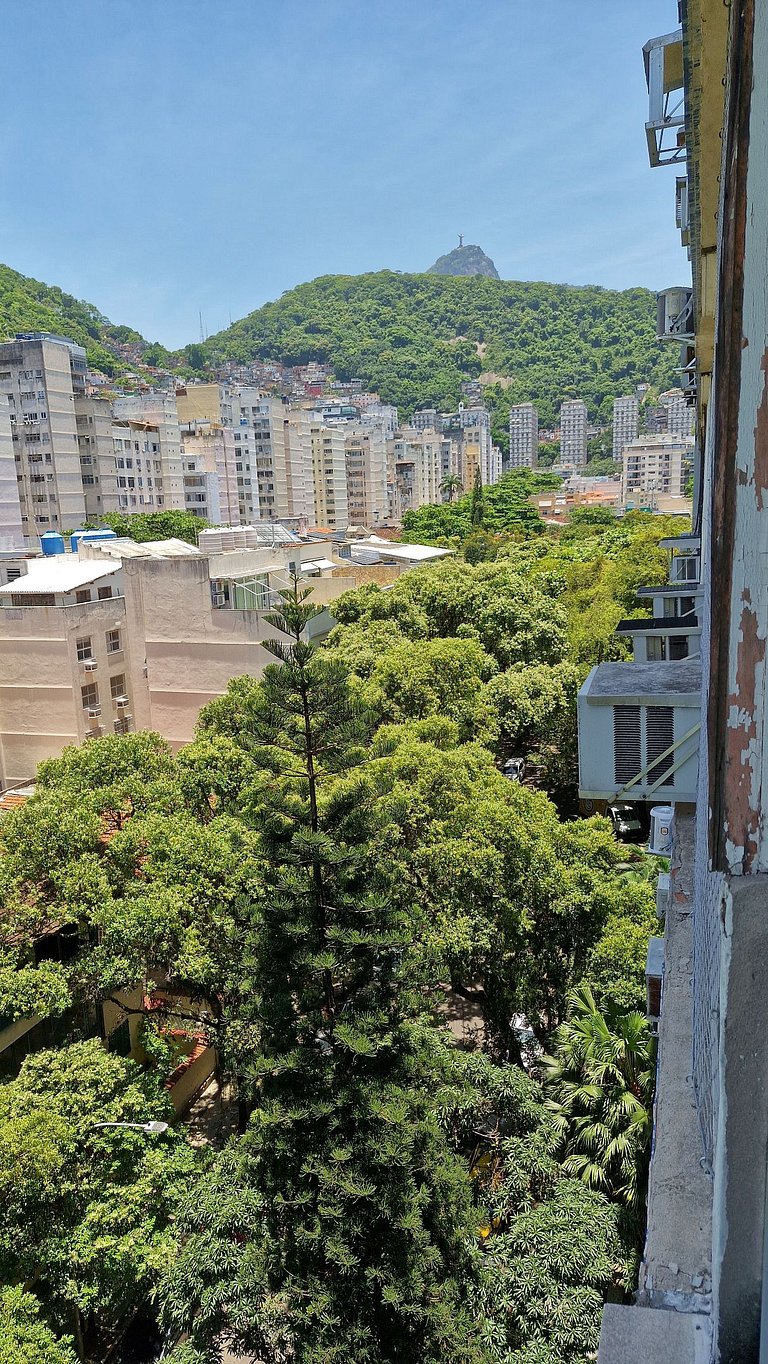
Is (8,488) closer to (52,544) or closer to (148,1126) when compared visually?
(52,544)

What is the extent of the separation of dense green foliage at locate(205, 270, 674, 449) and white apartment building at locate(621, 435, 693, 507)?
4502 cm

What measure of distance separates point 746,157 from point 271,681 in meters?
8.64

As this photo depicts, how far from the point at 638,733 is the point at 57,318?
122510 mm

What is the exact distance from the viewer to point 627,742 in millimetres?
4602

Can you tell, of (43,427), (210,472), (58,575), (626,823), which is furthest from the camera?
(210,472)

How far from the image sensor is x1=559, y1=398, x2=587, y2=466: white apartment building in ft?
502

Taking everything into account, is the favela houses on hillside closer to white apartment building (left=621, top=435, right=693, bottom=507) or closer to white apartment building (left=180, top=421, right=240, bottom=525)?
white apartment building (left=180, top=421, right=240, bottom=525)

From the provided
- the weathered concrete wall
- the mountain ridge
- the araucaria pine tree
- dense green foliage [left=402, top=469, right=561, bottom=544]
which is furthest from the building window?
the mountain ridge

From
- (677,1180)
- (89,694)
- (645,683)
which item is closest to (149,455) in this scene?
(89,694)

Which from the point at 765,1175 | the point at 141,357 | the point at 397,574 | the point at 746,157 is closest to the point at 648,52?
the point at 746,157

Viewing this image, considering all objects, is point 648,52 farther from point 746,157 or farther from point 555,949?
point 555,949

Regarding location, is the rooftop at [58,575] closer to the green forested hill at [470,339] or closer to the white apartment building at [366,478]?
the white apartment building at [366,478]

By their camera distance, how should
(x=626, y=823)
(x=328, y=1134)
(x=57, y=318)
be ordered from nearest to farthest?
(x=328, y=1134)
(x=626, y=823)
(x=57, y=318)

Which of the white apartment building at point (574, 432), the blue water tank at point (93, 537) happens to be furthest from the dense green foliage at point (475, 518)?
the white apartment building at point (574, 432)
